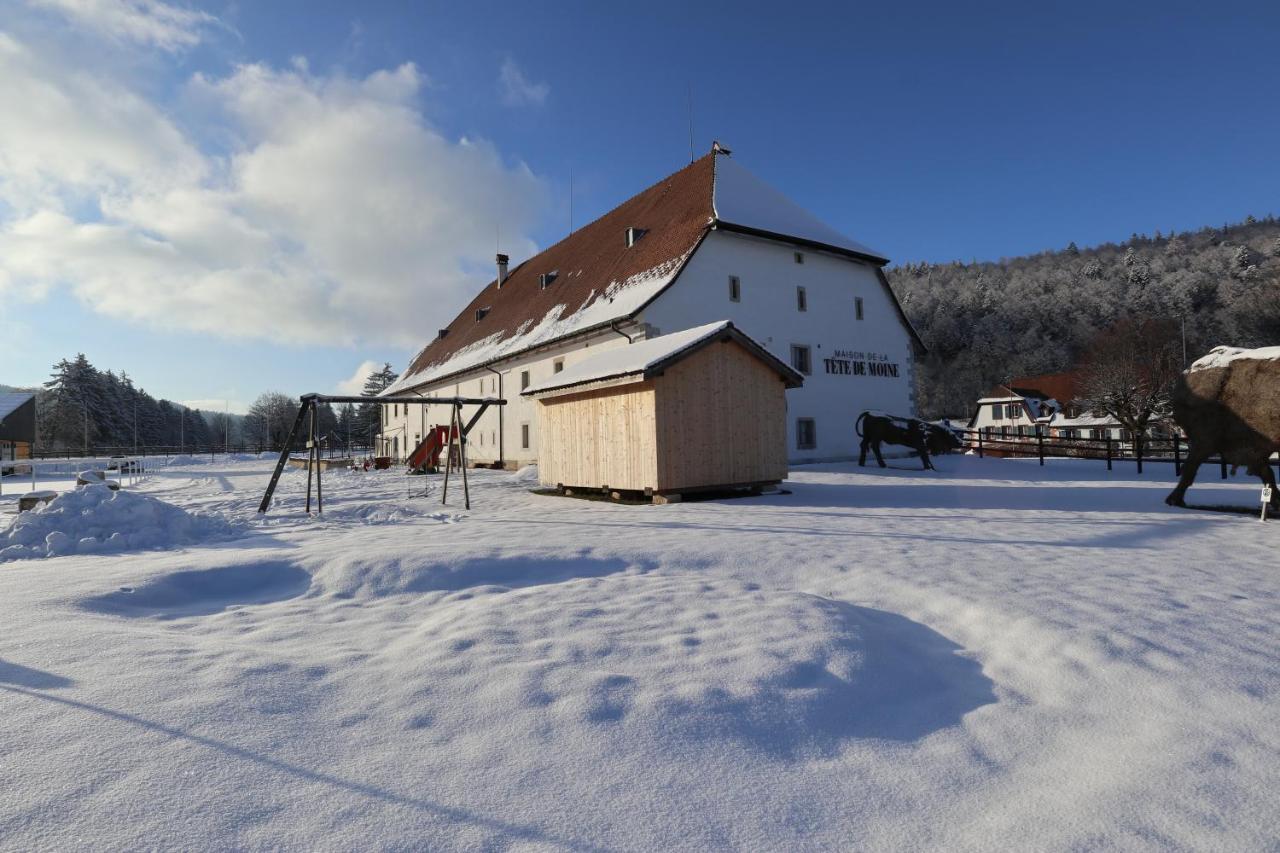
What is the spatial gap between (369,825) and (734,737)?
5.46 ft

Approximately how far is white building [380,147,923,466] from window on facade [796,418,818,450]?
1.7 inches

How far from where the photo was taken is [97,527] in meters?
8.55

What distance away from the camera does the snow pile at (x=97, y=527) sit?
25.9ft

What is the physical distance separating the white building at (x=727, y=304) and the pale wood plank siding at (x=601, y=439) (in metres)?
5.06

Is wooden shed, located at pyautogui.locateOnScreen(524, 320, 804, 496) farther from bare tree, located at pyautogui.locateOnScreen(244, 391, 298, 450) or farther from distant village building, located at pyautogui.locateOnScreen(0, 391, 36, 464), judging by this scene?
bare tree, located at pyautogui.locateOnScreen(244, 391, 298, 450)

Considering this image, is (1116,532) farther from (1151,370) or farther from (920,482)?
(1151,370)

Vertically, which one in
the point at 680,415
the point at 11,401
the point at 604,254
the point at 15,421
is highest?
the point at 604,254

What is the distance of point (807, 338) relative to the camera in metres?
22.0

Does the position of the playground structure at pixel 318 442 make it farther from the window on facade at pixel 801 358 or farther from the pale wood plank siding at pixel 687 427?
the window on facade at pixel 801 358

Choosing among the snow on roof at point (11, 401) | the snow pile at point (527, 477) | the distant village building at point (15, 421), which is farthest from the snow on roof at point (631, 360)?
the distant village building at point (15, 421)

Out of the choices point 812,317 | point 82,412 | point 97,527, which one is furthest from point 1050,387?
point 82,412

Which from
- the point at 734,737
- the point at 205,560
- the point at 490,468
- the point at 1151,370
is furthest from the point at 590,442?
the point at 1151,370

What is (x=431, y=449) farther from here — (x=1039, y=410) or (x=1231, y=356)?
(x=1039, y=410)

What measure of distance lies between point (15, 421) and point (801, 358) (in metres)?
43.2
